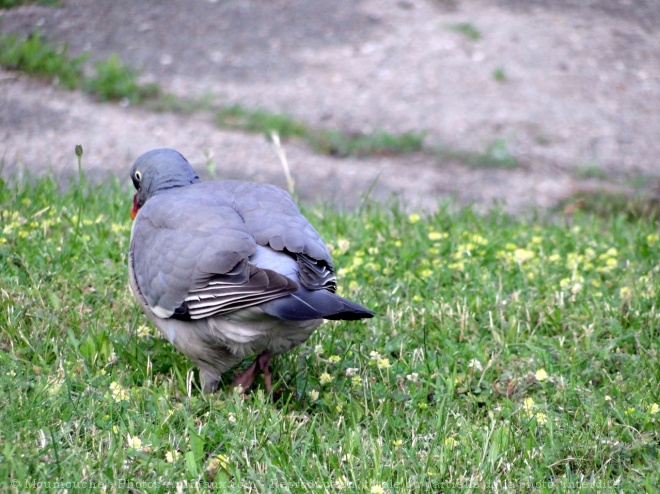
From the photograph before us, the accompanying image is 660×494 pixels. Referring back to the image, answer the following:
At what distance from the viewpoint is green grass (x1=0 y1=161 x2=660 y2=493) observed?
333cm

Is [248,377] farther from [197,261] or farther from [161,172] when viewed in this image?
[161,172]

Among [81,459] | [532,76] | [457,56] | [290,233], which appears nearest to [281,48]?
[457,56]

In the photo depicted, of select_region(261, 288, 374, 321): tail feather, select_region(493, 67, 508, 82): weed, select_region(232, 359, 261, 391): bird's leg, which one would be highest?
select_region(261, 288, 374, 321): tail feather

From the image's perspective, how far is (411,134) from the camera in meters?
8.08

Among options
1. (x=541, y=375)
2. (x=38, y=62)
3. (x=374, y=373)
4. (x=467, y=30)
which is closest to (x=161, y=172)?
(x=374, y=373)

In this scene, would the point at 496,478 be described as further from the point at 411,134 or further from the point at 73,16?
the point at 73,16

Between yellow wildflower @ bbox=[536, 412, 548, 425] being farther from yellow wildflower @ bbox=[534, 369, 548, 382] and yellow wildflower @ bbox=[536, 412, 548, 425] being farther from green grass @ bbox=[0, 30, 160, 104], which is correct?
green grass @ bbox=[0, 30, 160, 104]

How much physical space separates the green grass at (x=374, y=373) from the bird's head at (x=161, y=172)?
0.62 m

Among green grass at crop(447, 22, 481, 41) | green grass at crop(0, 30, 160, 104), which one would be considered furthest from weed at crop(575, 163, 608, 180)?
green grass at crop(0, 30, 160, 104)

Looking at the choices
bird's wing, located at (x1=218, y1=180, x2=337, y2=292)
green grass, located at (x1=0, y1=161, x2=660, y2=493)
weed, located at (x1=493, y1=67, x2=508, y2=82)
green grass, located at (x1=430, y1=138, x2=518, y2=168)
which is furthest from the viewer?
weed, located at (x1=493, y1=67, x2=508, y2=82)

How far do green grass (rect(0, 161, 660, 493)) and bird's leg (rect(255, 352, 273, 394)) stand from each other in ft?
0.34

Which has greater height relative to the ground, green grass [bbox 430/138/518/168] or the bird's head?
the bird's head

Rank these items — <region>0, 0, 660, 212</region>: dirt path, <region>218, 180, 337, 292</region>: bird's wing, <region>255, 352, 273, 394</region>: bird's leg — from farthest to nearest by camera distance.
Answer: <region>0, 0, 660, 212</region>: dirt path, <region>255, 352, 273, 394</region>: bird's leg, <region>218, 180, 337, 292</region>: bird's wing

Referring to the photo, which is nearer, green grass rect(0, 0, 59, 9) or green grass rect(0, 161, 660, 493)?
green grass rect(0, 161, 660, 493)
